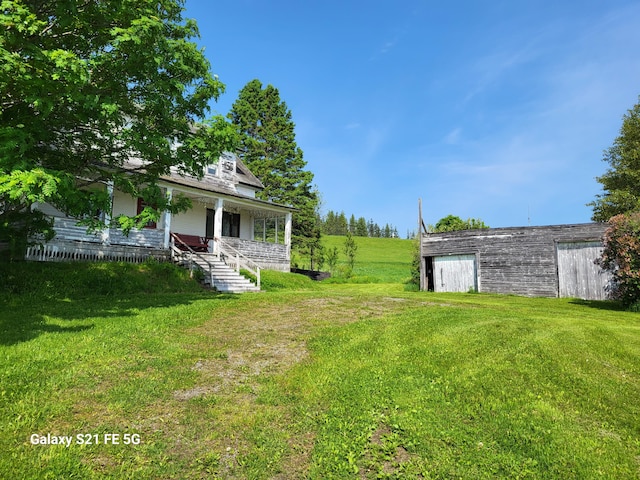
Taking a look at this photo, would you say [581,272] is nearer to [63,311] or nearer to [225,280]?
[225,280]

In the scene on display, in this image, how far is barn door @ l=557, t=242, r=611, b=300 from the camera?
62.2 feet

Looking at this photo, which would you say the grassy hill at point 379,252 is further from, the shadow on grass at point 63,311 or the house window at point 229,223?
the shadow on grass at point 63,311

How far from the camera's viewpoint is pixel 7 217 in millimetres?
10953

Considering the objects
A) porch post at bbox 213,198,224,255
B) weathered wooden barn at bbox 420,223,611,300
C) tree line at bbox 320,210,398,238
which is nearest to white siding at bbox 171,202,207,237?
porch post at bbox 213,198,224,255

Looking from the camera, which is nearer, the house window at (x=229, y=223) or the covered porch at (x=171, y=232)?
the covered porch at (x=171, y=232)

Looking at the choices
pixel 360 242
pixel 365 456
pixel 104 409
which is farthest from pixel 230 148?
pixel 360 242

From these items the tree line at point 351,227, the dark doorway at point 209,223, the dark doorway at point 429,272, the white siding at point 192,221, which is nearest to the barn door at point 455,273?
the dark doorway at point 429,272

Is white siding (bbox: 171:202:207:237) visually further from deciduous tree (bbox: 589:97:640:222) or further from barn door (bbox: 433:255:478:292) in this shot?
deciduous tree (bbox: 589:97:640:222)

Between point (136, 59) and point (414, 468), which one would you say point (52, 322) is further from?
point (414, 468)

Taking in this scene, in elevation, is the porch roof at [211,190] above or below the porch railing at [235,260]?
above

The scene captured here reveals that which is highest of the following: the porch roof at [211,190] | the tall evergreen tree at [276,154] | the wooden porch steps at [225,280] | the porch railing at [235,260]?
the tall evergreen tree at [276,154]

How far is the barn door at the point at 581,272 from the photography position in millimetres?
18969

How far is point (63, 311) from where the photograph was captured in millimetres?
9094

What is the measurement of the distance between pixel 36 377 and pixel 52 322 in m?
3.45
